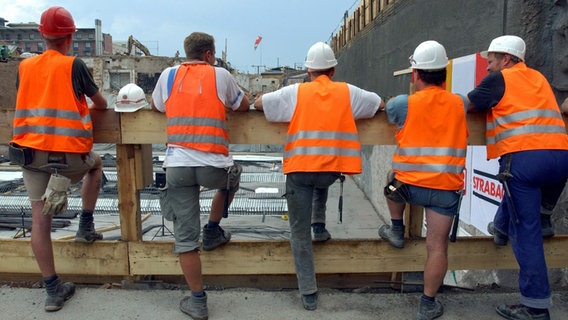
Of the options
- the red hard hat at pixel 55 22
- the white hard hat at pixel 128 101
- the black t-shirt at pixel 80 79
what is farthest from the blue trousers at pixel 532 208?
the red hard hat at pixel 55 22

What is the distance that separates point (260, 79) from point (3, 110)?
5656 centimetres

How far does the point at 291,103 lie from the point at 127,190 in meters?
1.39

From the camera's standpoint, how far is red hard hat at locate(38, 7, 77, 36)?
2.96 meters

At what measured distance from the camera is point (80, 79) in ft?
9.88

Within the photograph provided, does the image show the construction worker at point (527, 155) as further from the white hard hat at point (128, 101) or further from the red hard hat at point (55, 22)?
the red hard hat at point (55, 22)

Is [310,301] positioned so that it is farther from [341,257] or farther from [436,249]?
[436,249]

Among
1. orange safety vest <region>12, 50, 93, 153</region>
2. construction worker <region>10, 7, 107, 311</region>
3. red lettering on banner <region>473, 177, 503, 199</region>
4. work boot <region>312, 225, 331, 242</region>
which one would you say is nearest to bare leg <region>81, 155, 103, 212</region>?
construction worker <region>10, 7, 107, 311</region>

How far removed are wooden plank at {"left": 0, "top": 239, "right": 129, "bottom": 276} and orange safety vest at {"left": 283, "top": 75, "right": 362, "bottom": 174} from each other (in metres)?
1.55

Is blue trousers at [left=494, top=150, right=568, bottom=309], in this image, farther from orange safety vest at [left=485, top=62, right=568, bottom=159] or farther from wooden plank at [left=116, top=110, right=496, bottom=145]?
wooden plank at [left=116, top=110, right=496, bottom=145]

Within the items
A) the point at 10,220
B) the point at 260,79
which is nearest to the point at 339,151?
the point at 10,220

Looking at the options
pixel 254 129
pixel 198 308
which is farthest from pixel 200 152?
pixel 198 308

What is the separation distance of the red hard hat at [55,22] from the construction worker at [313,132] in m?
1.36

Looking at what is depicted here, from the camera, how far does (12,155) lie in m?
3.00

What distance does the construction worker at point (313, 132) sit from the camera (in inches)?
115
